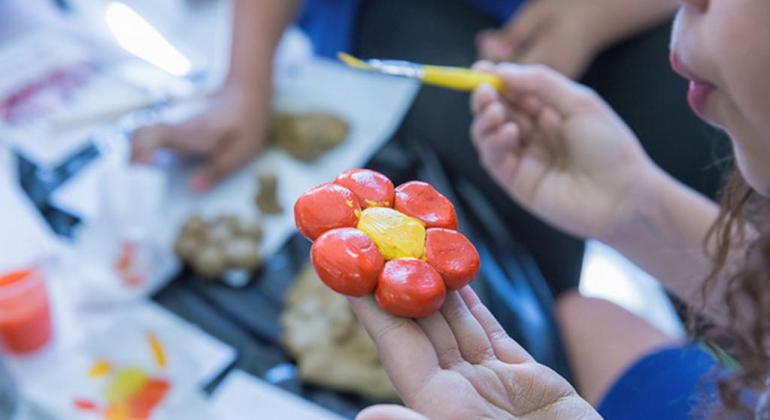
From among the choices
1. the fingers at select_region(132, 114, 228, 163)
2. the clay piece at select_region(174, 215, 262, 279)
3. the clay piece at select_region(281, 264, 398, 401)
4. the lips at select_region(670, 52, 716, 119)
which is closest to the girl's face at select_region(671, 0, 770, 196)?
the lips at select_region(670, 52, 716, 119)

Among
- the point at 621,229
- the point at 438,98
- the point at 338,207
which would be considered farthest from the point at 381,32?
the point at 338,207

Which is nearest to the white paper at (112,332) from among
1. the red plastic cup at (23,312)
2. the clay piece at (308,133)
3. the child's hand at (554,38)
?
the red plastic cup at (23,312)

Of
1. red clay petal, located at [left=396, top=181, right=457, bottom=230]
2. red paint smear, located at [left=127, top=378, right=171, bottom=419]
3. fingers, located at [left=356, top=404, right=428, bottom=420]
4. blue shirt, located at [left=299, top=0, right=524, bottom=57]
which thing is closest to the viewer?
fingers, located at [left=356, top=404, right=428, bottom=420]

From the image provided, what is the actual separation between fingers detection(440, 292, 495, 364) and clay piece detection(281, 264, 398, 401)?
40 cm

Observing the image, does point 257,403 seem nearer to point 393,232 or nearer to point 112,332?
point 112,332

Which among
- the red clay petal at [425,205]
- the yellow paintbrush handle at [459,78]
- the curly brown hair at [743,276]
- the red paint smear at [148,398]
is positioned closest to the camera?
the red clay petal at [425,205]

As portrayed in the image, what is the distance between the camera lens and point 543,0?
1.01m

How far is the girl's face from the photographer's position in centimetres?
43

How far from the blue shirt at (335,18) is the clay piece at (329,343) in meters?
0.41

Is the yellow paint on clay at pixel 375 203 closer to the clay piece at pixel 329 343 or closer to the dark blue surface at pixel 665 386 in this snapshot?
the dark blue surface at pixel 665 386

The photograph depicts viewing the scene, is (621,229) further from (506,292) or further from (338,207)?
(338,207)

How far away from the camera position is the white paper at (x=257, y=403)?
765mm

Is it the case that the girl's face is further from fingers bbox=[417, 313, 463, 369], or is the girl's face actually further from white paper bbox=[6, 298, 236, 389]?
white paper bbox=[6, 298, 236, 389]

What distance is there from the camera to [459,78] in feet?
2.27
